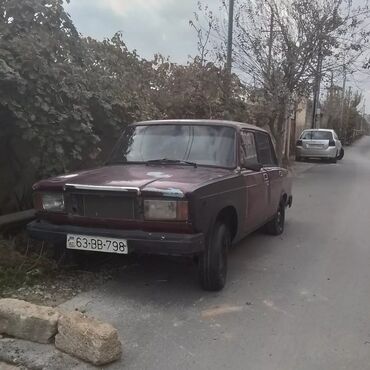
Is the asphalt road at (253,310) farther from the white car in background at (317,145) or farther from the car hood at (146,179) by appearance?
the white car in background at (317,145)

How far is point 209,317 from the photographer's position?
4.61 metres

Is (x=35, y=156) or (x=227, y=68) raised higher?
(x=227, y=68)

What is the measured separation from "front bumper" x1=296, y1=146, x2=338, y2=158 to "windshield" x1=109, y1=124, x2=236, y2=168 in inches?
755

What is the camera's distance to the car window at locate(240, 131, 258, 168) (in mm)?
6090

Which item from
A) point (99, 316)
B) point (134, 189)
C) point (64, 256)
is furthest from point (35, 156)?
point (99, 316)

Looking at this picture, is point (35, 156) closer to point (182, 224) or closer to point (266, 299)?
point (182, 224)

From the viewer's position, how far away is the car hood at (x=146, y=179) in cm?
472

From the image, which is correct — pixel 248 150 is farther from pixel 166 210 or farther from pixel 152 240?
pixel 152 240

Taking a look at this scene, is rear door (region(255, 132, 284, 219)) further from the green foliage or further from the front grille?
the front grille

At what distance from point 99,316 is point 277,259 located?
9.33ft

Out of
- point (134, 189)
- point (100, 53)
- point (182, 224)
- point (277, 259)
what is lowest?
point (277, 259)

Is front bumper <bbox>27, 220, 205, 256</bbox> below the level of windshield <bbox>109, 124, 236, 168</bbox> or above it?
below

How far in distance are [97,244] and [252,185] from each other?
2.07 m

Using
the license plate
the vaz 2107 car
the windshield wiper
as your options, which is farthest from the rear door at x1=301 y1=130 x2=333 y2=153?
the license plate
